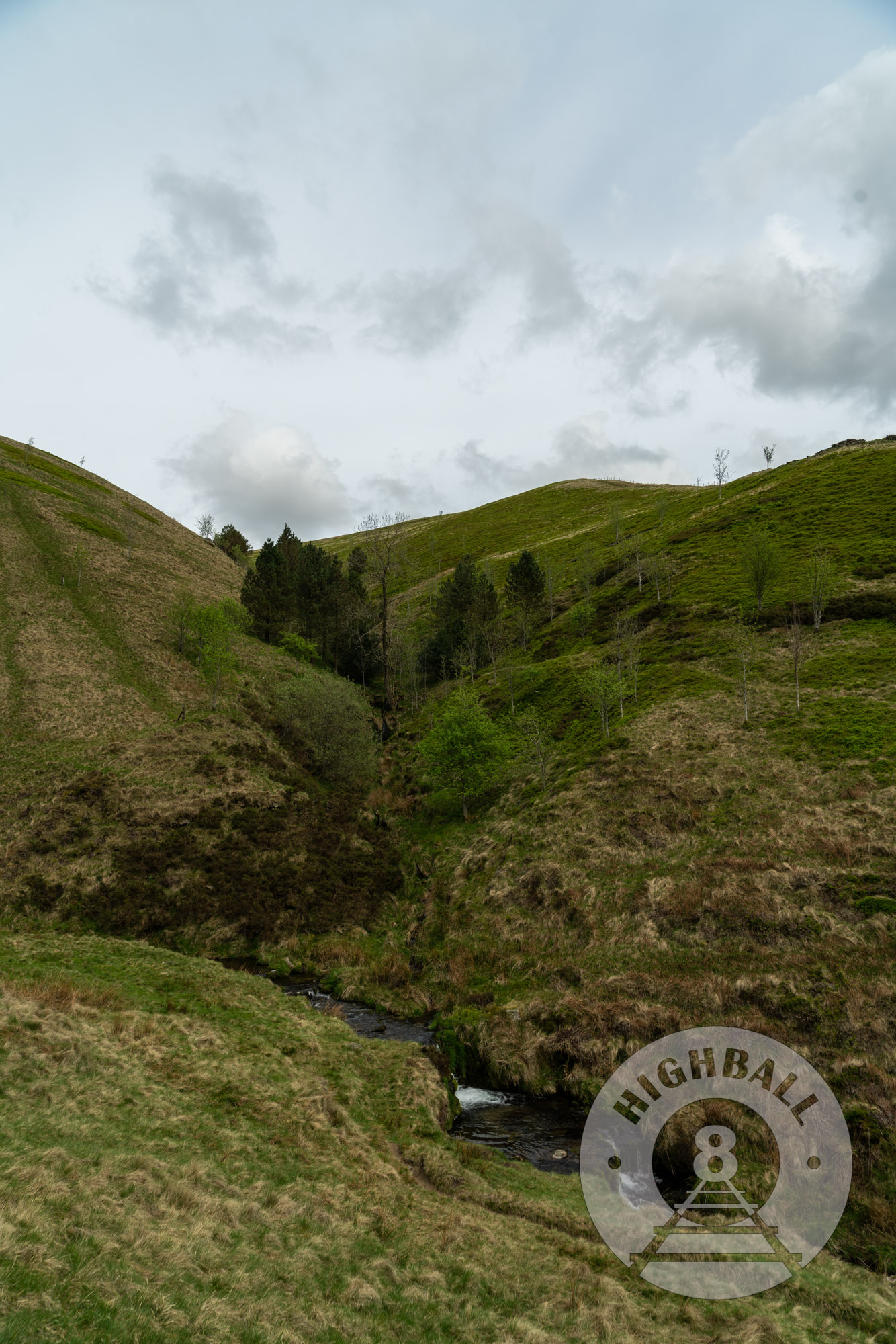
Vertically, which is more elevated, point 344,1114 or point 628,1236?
point 344,1114

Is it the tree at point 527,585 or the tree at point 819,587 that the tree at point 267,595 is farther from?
the tree at point 819,587

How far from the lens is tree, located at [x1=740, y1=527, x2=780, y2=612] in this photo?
5884 cm

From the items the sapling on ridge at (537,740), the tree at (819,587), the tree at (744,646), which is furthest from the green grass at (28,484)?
the tree at (819,587)

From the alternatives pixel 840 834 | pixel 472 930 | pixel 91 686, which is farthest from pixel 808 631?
pixel 91 686

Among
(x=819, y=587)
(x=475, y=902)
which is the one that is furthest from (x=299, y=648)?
(x=819, y=587)

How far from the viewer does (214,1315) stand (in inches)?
332

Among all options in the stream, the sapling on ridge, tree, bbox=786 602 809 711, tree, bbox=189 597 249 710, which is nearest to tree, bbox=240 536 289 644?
tree, bbox=189 597 249 710

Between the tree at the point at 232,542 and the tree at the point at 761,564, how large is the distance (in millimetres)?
111614

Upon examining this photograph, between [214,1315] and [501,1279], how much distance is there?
701cm

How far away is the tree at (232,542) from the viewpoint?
138 metres

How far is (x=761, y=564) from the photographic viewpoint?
58.8 metres

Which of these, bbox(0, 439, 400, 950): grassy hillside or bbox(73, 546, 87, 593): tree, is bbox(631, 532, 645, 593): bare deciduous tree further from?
bbox(73, 546, 87, 593): tree

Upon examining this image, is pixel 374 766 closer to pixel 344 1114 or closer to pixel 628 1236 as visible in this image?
pixel 344 1114

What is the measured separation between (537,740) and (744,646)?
20.1 meters
